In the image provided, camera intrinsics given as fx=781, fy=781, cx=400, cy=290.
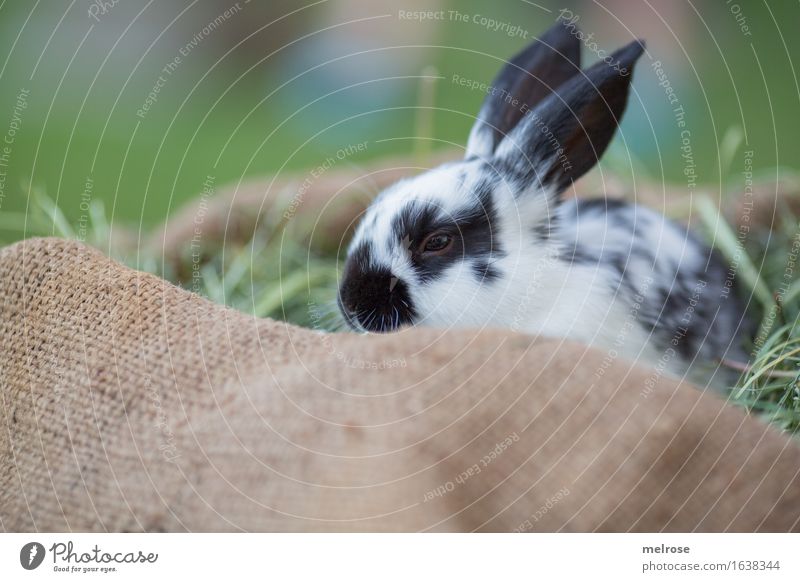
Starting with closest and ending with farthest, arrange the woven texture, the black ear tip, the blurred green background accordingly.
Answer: the woven texture
the black ear tip
the blurred green background

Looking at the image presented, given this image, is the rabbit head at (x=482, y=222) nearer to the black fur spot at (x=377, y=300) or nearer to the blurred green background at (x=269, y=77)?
the black fur spot at (x=377, y=300)

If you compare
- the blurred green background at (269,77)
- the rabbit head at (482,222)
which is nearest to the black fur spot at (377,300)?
the rabbit head at (482,222)

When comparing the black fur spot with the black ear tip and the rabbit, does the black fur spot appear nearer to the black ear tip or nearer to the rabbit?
the rabbit

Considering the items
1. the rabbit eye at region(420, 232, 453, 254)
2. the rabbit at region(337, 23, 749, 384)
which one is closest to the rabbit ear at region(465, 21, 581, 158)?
the rabbit at region(337, 23, 749, 384)

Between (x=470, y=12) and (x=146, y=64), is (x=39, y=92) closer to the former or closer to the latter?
(x=146, y=64)
